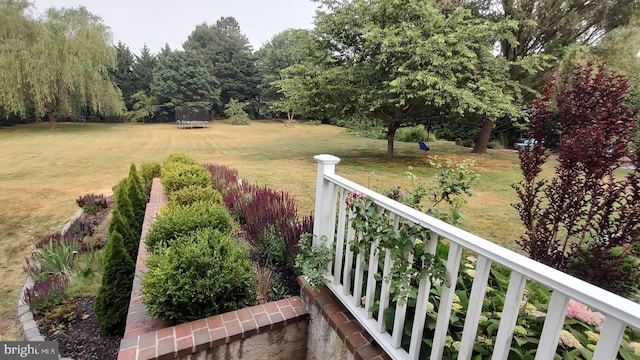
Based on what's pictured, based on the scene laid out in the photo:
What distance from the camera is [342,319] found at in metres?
1.83

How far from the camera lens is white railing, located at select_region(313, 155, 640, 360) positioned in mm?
743

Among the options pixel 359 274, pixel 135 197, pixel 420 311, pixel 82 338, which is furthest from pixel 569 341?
pixel 135 197

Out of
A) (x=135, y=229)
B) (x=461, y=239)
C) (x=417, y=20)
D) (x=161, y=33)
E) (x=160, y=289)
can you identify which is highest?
(x=161, y=33)

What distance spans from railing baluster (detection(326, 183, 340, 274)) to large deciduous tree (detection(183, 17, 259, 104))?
32124 mm

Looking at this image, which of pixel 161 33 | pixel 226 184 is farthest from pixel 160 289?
pixel 161 33

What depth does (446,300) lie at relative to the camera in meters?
1.22

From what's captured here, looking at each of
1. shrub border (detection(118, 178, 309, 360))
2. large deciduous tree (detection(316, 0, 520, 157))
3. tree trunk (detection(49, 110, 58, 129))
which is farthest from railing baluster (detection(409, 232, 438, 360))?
tree trunk (detection(49, 110, 58, 129))

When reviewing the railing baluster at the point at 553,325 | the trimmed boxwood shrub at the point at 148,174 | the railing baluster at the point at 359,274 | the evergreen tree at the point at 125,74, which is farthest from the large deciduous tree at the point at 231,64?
the railing baluster at the point at 553,325

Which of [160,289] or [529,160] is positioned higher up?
[529,160]

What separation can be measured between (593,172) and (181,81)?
30059 millimetres

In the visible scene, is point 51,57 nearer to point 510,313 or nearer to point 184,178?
point 184,178

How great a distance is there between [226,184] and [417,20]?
676cm

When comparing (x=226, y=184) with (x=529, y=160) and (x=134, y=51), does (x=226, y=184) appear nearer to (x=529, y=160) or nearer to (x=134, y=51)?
(x=529, y=160)

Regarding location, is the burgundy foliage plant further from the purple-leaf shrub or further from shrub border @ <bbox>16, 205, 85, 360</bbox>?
the purple-leaf shrub
